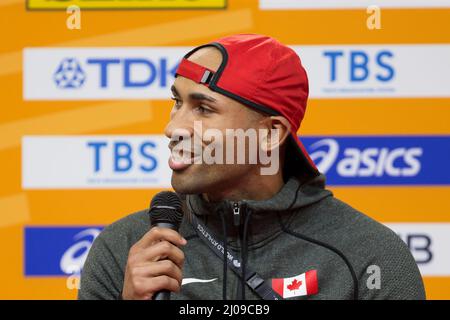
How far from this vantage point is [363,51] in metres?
2.23

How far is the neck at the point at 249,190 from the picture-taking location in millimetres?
1450

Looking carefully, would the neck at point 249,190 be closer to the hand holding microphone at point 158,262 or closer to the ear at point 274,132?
the ear at point 274,132

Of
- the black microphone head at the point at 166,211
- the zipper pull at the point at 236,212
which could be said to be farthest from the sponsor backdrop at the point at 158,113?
the black microphone head at the point at 166,211

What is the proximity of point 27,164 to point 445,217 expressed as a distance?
4.15 feet

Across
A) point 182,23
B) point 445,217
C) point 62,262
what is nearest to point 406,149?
point 445,217

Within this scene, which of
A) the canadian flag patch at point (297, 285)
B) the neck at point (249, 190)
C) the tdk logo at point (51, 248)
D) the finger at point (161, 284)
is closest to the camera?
the finger at point (161, 284)

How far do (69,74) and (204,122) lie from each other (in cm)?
97

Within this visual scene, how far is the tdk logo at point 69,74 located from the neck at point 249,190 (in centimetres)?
93

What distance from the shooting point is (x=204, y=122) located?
1391 mm

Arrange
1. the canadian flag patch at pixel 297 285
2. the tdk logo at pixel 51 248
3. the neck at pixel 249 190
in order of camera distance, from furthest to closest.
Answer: the tdk logo at pixel 51 248 → the neck at pixel 249 190 → the canadian flag patch at pixel 297 285

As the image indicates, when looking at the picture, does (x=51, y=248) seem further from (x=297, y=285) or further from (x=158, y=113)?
(x=297, y=285)

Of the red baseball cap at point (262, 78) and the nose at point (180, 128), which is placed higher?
the red baseball cap at point (262, 78)

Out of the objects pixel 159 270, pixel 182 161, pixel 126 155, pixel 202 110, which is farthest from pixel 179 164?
pixel 126 155
